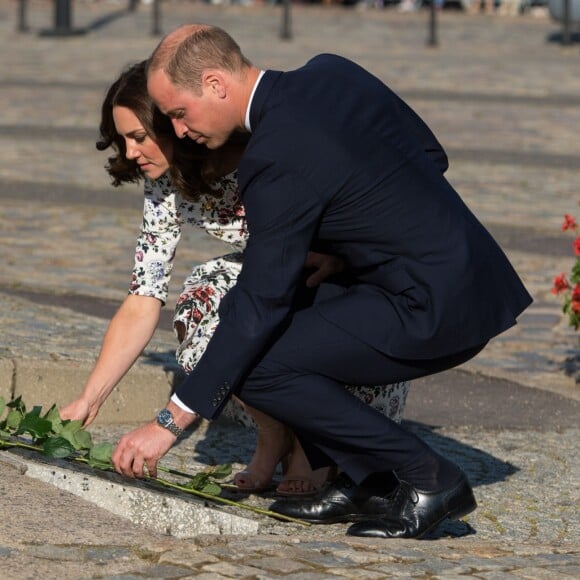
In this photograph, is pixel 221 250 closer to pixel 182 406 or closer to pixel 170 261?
pixel 170 261

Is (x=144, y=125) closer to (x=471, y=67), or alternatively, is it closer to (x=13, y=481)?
(x=13, y=481)

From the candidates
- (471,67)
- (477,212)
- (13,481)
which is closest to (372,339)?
(13,481)

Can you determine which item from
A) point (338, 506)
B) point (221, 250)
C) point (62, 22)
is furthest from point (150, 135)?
point (62, 22)

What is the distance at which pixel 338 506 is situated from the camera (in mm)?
4359

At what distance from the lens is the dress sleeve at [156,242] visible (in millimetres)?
4543

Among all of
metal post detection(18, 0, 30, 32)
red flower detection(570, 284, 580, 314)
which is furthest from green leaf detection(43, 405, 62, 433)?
metal post detection(18, 0, 30, 32)

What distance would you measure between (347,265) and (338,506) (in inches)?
28.4

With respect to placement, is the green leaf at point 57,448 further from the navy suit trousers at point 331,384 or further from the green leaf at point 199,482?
A: the navy suit trousers at point 331,384

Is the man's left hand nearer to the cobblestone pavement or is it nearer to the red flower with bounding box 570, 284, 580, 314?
the cobblestone pavement

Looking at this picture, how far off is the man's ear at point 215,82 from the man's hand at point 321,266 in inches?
26.9

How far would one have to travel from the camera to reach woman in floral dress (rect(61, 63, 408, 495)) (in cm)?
429

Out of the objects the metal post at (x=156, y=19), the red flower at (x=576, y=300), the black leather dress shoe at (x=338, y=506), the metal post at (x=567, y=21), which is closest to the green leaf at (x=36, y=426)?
the black leather dress shoe at (x=338, y=506)

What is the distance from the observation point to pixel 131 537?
350 cm

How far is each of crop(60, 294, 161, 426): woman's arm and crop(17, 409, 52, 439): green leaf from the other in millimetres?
133
